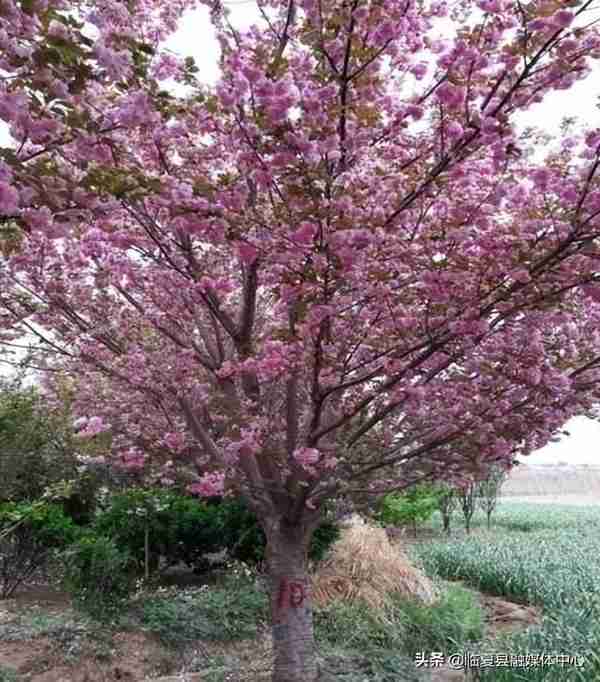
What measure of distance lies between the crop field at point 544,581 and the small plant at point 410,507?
1.24 meters

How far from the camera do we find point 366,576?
20.1 feet

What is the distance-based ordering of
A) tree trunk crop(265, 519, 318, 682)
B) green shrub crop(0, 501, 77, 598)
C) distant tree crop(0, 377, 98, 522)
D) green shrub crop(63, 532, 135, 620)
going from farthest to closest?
1. green shrub crop(0, 501, 77, 598)
2. distant tree crop(0, 377, 98, 522)
3. green shrub crop(63, 532, 135, 620)
4. tree trunk crop(265, 519, 318, 682)

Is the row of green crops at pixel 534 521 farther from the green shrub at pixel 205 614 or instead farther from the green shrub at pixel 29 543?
the green shrub at pixel 29 543

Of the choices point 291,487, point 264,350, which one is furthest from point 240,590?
point 264,350

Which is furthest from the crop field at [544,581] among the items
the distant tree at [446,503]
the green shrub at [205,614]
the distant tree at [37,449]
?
the distant tree at [37,449]

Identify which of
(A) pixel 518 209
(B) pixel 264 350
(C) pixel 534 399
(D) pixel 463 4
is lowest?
(C) pixel 534 399

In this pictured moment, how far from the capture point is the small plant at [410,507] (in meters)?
10.6

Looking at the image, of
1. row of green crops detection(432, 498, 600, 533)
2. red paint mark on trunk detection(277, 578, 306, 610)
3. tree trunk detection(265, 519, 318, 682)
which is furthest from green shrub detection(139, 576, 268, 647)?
row of green crops detection(432, 498, 600, 533)

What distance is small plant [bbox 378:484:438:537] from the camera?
34.9 feet

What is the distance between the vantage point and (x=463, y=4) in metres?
2.54

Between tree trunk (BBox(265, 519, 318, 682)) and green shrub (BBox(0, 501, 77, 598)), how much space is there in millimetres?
2795

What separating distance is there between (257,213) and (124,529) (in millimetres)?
4388

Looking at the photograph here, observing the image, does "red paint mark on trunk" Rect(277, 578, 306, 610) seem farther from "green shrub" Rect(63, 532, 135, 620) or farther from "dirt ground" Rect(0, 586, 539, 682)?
"green shrub" Rect(63, 532, 135, 620)

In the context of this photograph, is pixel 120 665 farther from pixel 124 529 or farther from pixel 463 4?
pixel 463 4
